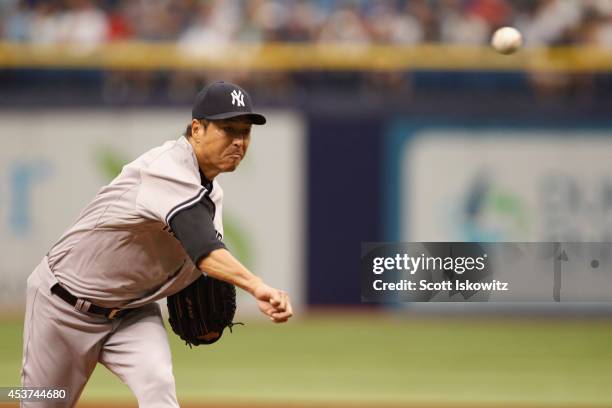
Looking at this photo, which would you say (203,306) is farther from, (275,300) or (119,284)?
(275,300)

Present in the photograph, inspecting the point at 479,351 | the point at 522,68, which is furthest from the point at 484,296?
the point at 522,68

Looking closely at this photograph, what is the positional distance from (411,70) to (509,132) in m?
1.34

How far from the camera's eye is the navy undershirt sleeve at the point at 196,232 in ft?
13.3

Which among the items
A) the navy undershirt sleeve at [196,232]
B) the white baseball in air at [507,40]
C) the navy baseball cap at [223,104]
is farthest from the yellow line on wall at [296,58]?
the navy undershirt sleeve at [196,232]

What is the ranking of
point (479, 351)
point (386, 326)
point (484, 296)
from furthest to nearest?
point (386, 326)
point (479, 351)
point (484, 296)

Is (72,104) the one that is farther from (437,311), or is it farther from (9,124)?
(437,311)

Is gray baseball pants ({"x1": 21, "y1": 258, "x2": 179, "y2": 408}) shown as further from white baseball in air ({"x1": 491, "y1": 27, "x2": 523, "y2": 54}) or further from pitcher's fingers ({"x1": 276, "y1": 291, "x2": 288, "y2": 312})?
white baseball in air ({"x1": 491, "y1": 27, "x2": 523, "y2": 54})

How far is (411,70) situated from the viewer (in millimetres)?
13016

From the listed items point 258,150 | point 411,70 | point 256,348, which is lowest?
point 256,348

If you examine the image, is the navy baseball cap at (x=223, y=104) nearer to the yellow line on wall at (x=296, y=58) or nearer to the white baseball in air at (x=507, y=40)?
the white baseball in air at (x=507, y=40)

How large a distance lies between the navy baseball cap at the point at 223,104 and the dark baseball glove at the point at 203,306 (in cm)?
83

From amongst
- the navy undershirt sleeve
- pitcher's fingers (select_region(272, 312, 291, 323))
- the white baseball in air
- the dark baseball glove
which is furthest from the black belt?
the white baseball in air

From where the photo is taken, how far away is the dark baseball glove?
4.84 meters

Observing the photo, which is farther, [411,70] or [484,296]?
[411,70]
